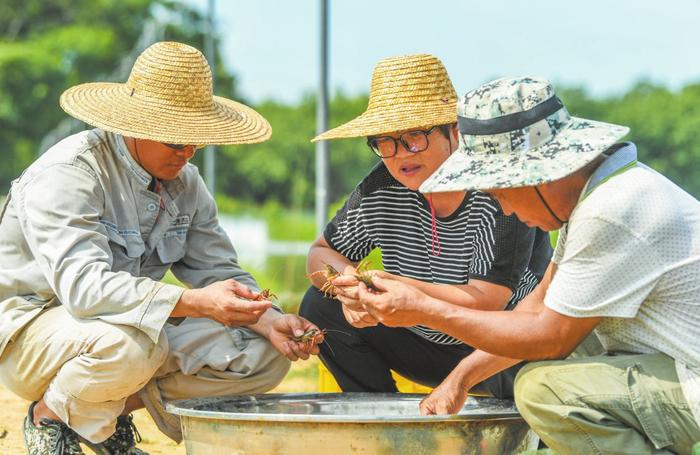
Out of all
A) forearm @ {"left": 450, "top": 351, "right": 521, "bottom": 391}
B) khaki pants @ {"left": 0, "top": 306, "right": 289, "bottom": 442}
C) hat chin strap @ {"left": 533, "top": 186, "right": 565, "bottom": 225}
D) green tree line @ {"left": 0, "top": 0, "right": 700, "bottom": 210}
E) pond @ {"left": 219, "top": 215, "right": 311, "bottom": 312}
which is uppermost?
hat chin strap @ {"left": 533, "top": 186, "right": 565, "bottom": 225}

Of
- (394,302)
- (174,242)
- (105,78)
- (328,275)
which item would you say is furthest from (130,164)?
(105,78)

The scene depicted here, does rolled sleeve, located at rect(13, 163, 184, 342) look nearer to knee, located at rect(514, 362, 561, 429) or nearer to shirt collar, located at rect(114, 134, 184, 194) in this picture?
shirt collar, located at rect(114, 134, 184, 194)

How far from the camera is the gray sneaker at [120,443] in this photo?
4.21 metres

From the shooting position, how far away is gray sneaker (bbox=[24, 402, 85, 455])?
4.07 m

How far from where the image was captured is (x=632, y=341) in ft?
10.7

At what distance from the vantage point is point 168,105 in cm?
424

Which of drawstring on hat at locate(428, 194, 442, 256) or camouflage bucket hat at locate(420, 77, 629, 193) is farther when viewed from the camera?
drawstring on hat at locate(428, 194, 442, 256)

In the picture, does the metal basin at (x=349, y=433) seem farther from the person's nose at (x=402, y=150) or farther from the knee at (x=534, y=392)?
the person's nose at (x=402, y=150)

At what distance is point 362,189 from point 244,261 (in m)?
7.86

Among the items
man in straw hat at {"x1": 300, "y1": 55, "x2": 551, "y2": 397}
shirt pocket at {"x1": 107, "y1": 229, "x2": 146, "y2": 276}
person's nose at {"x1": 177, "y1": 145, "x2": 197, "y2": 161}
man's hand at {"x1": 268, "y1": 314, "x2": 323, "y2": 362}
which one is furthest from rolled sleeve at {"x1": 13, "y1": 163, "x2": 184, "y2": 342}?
man in straw hat at {"x1": 300, "y1": 55, "x2": 551, "y2": 397}

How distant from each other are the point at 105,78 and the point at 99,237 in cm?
3944

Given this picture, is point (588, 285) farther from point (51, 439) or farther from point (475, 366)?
point (51, 439)

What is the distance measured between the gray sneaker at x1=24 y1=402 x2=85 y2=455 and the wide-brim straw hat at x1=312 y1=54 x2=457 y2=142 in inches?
56.8

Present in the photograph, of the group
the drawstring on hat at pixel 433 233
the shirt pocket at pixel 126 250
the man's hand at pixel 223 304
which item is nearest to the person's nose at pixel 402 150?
the drawstring on hat at pixel 433 233
